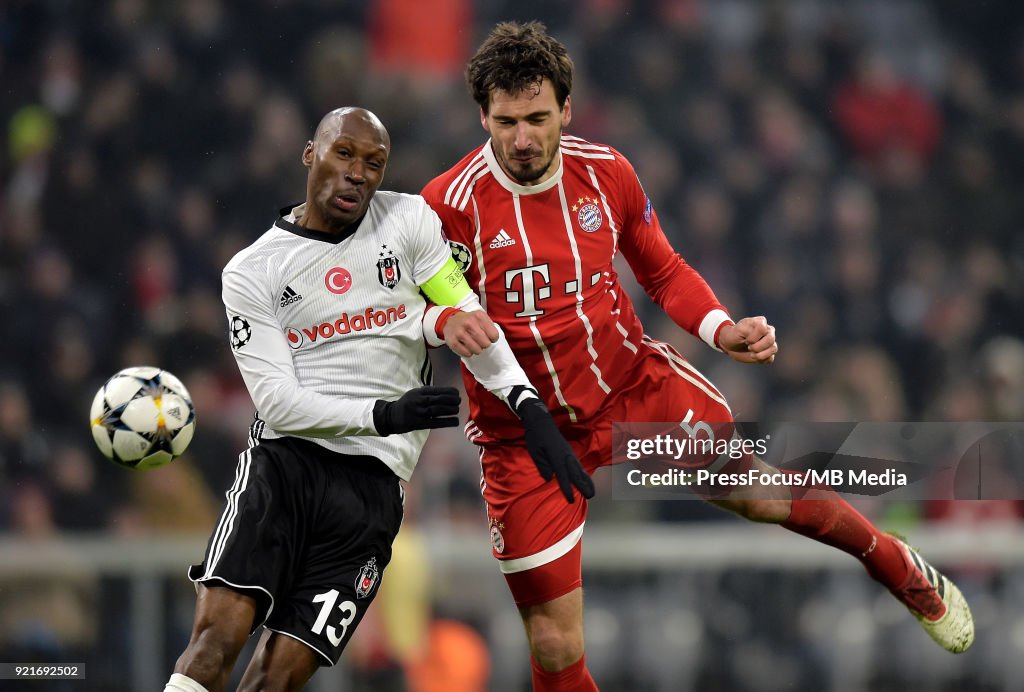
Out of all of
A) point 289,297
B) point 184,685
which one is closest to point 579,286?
point 289,297

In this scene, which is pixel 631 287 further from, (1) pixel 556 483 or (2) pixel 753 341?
(2) pixel 753 341

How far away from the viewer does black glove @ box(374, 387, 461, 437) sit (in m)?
3.30

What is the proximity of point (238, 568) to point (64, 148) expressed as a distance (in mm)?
4916

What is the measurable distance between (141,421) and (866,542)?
7.52ft

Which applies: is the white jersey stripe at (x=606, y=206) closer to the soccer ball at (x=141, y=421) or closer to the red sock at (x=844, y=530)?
the red sock at (x=844, y=530)

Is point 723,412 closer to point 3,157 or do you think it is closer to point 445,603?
point 445,603

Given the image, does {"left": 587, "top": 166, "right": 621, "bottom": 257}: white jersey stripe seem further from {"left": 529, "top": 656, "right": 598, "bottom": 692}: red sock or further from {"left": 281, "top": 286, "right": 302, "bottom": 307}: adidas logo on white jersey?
{"left": 529, "top": 656, "right": 598, "bottom": 692}: red sock

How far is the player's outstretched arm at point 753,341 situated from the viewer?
A: 3.67 metres

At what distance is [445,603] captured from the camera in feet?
18.6

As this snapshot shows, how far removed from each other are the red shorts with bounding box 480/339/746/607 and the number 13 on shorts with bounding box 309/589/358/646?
2.09ft

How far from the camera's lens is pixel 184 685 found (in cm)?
322

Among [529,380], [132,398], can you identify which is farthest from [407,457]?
[132,398]

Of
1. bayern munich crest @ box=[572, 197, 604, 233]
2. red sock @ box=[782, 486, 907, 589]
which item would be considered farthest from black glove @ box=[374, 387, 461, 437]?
red sock @ box=[782, 486, 907, 589]

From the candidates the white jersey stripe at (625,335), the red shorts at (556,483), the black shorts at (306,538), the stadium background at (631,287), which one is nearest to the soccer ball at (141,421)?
the black shorts at (306,538)
